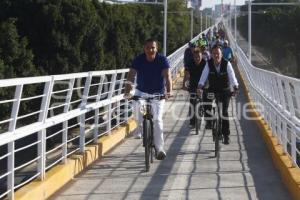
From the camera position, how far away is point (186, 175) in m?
9.20

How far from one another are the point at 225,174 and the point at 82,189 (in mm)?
2120

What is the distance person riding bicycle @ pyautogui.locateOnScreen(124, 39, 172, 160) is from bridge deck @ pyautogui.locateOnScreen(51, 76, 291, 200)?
58 cm

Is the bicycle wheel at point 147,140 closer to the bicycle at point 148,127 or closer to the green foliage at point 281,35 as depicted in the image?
A: the bicycle at point 148,127

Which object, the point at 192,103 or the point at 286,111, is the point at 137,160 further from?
the point at 192,103

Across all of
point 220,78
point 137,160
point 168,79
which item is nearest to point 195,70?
point 220,78

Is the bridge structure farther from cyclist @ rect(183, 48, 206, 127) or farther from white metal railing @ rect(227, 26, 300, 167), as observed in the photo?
cyclist @ rect(183, 48, 206, 127)

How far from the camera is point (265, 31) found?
8025 cm

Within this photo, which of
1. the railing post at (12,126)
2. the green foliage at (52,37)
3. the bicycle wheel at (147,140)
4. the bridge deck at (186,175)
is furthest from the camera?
the green foliage at (52,37)

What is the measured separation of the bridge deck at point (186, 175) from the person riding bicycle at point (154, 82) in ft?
1.92

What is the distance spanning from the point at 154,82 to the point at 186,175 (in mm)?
1489

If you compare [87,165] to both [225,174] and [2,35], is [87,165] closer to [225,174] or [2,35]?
[225,174]

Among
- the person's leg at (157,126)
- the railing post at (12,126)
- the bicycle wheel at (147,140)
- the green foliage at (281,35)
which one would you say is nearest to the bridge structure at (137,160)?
the railing post at (12,126)

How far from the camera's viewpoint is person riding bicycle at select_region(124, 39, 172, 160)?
9.66 meters

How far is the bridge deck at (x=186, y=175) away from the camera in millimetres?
8023
